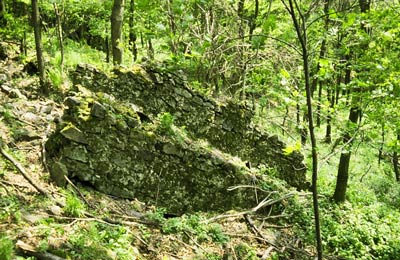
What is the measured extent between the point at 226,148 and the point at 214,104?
1128 mm

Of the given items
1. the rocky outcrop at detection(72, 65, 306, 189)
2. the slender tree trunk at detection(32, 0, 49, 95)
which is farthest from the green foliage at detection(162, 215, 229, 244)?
the slender tree trunk at detection(32, 0, 49, 95)

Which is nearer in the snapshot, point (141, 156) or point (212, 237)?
point (212, 237)

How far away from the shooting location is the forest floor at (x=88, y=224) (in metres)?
3.90

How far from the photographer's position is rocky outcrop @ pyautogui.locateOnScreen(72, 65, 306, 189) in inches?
293

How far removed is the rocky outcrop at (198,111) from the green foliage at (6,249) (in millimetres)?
3819

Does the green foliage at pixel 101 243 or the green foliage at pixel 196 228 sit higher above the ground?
the green foliage at pixel 101 243

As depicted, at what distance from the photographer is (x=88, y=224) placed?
4.50m

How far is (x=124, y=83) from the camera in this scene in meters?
7.48

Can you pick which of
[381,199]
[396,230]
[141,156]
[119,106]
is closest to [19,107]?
[119,106]

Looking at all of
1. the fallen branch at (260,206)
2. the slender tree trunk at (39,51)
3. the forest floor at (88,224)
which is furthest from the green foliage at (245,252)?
the slender tree trunk at (39,51)

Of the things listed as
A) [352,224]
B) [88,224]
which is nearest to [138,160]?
[88,224]

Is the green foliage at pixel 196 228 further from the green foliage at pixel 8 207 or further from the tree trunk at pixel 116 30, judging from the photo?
the tree trunk at pixel 116 30

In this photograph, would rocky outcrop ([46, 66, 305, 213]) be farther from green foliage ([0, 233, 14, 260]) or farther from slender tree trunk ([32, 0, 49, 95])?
green foliage ([0, 233, 14, 260])

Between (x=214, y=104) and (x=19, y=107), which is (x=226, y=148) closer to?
(x=214, y=104)
